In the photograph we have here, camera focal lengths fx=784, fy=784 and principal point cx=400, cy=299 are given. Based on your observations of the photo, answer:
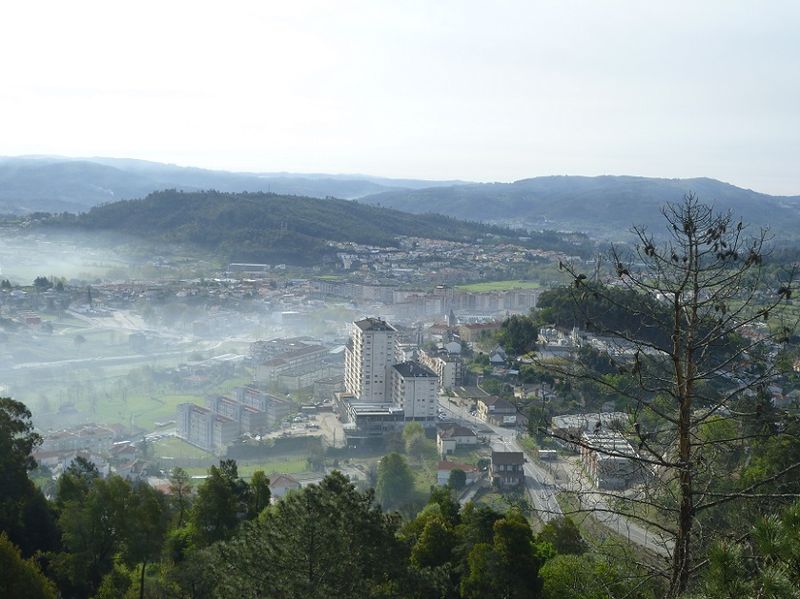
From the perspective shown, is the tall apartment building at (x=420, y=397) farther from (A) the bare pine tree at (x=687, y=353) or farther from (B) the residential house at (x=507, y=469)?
(A) the bare pine tree at (x=687, y=353)

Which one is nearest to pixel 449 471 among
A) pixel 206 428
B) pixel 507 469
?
pixel 507 469

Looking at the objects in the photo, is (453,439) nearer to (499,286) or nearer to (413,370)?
(413,370)

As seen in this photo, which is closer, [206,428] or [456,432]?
[456,432]

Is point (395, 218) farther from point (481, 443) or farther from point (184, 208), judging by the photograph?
point (481, 443)

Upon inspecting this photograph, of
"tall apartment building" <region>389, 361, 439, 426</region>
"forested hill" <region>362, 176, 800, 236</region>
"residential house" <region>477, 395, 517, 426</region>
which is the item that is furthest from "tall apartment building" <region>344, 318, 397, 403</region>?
"forested hill" <region>362, 176, 800, 236</region>

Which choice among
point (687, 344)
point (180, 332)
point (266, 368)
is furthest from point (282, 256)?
point (687, 344)
